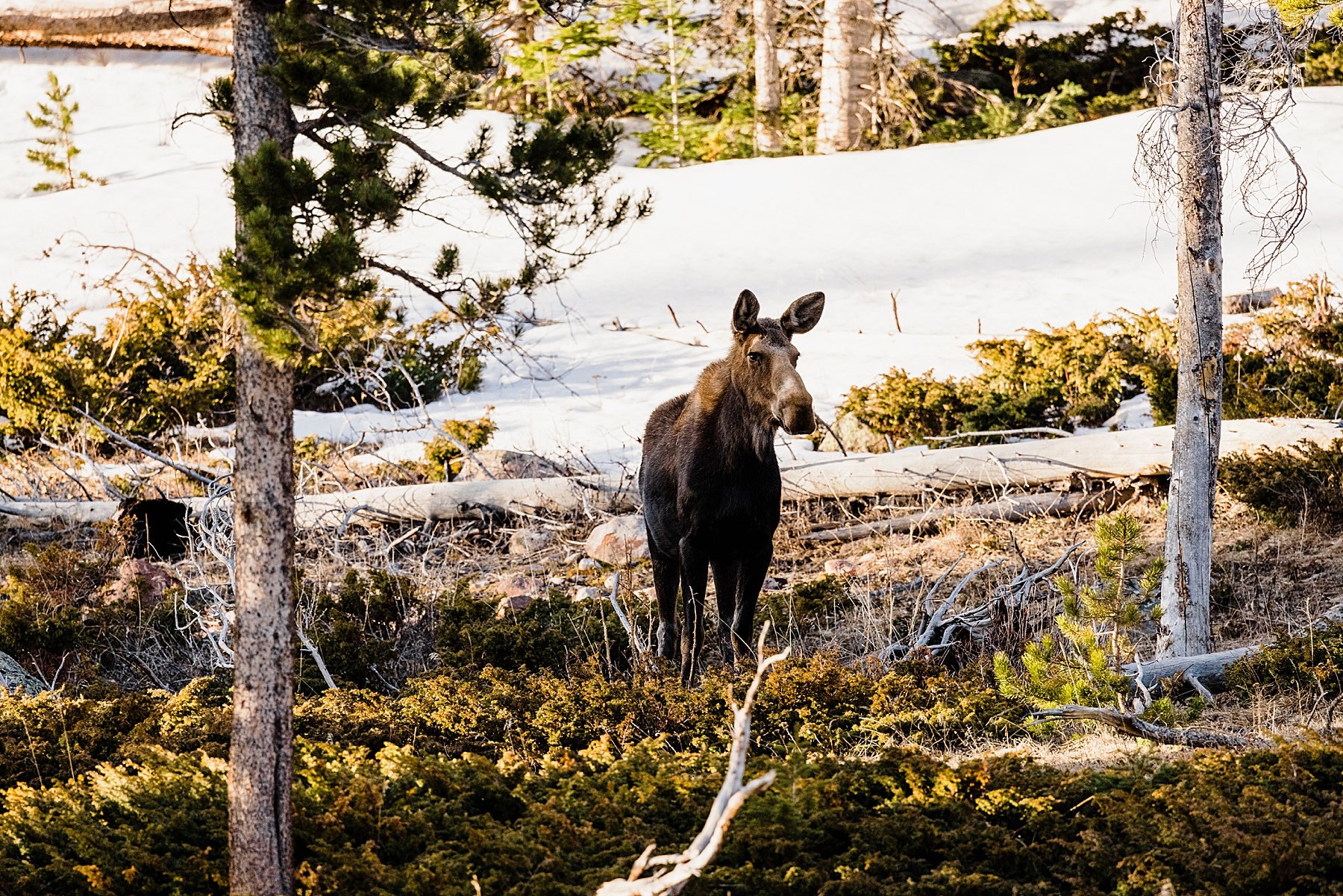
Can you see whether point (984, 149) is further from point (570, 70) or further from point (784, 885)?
point (784, 885)

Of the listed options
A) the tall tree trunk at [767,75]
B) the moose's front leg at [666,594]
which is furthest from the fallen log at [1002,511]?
the tall tree trunk at [767,75]

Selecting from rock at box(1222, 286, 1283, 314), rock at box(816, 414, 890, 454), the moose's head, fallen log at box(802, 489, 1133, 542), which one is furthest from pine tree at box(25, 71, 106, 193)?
the moose's head

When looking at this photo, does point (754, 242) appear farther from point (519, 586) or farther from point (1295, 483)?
point (1295, 483)

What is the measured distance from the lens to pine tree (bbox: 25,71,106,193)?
22453 millimetres

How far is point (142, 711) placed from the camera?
6.91 m

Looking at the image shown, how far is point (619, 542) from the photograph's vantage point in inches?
424

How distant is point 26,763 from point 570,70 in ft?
67.9

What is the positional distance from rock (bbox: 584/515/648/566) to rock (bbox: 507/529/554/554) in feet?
2.29

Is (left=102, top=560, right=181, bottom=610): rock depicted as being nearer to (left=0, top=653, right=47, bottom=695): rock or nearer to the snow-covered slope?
(left=0, top=653, right=47, bottom=695): rock

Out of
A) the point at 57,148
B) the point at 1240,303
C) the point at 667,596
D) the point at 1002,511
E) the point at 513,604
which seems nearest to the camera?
the point at 667,596

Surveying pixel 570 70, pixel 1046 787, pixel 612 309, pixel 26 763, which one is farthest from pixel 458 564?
pixel 570 70

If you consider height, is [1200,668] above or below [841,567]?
below

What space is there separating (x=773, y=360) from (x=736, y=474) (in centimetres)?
70


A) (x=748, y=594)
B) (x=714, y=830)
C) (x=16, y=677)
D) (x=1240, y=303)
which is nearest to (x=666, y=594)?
(x=748, y=594)
